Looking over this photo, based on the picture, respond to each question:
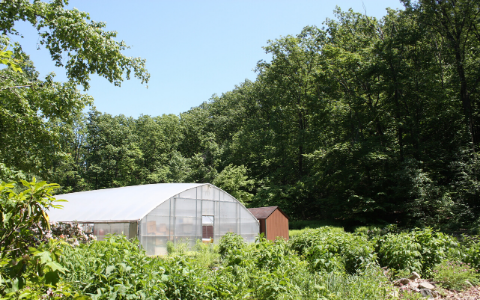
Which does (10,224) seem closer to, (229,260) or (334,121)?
(229,260)

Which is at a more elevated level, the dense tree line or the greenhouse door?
the dense tree line

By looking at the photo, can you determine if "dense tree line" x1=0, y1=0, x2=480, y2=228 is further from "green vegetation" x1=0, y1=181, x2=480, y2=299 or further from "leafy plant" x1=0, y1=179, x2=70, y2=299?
"leafy plant" x1=0, y1=179, x2=70, y2=299

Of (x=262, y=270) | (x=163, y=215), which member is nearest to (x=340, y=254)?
(x=262, y=270)

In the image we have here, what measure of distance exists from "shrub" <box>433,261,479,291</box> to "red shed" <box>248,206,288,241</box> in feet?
39.7

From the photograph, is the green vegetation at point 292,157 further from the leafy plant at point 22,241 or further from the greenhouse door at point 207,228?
the greenhouse door at point 207,228

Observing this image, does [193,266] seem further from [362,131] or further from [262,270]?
[362,131]

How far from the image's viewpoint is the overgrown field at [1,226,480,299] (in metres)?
4.01

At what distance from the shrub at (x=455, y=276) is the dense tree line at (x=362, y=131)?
38.3ft

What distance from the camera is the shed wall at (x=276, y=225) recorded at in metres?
19.8

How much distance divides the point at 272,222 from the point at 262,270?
47.5 ft

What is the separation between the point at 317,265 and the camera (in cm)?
731

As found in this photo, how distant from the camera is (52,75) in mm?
10906

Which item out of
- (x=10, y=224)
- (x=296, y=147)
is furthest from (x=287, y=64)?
(x=10, y=224)

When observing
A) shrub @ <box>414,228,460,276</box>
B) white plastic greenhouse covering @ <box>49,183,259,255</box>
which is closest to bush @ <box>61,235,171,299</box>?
shrub @ <box>414,228,460,276</box>
